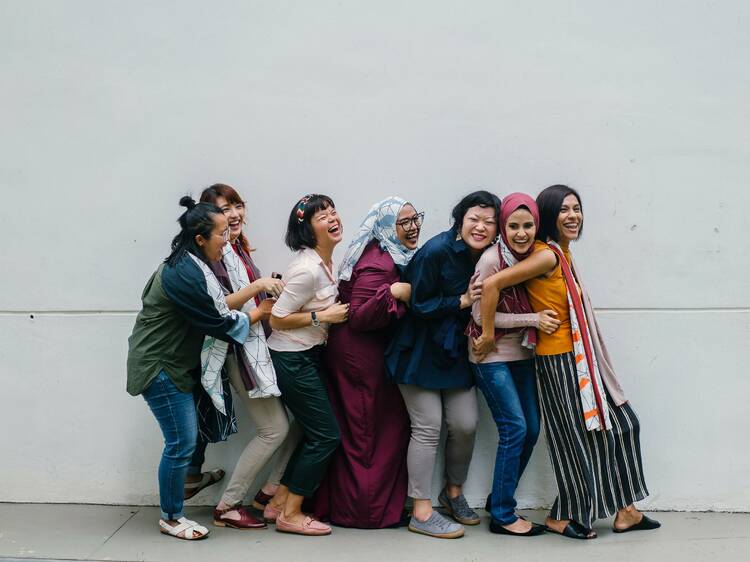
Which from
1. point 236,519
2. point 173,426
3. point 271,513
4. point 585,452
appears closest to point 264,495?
point 271,513

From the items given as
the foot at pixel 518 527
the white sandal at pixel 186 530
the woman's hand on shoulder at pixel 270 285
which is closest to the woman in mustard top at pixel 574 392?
the foot at pixel 518 527

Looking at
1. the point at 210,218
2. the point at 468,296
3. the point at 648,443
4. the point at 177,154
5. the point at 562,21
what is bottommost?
the point at 648,443

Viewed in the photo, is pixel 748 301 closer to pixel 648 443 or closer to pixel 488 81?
pixel 648 443

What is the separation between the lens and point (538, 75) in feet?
15.7

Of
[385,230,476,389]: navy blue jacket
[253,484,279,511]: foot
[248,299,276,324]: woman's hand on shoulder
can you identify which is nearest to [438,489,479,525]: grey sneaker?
[385,230,476,389]: navy blue jacket

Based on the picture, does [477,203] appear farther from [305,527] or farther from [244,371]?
[305,527]

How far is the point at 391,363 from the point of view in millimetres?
4414

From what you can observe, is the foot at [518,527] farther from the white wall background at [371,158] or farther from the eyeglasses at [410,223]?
the eyeglasses at [410,223]

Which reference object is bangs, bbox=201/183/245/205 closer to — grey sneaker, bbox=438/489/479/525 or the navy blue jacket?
the navy blue jacket

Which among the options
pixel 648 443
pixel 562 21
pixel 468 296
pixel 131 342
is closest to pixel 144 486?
pixel 131 342

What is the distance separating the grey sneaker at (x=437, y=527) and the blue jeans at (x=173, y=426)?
1.26 meters

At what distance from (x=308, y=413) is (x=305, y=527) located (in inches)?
24.4

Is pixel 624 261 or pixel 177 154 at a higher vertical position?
pixel 177 154

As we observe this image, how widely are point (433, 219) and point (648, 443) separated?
5.89 ft
